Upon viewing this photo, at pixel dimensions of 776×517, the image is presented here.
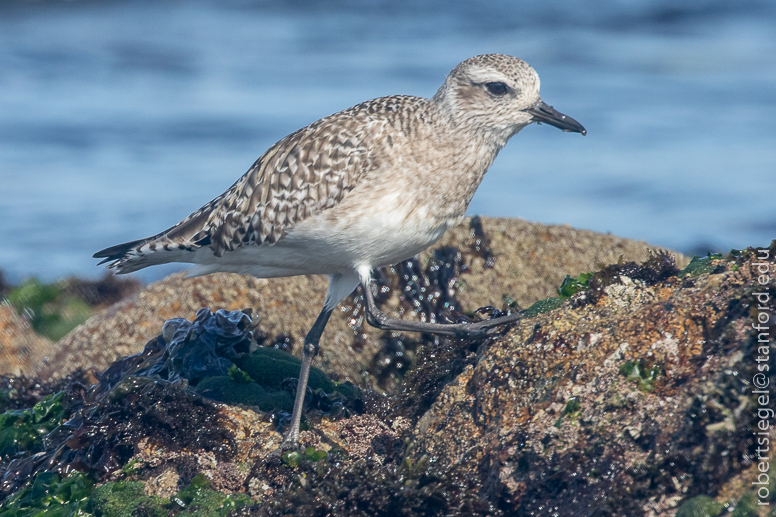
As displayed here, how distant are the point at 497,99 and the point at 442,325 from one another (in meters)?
1.73

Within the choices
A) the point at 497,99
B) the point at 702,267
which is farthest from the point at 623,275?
the point at 497,99

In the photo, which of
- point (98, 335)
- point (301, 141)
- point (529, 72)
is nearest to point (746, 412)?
point (529, 72)

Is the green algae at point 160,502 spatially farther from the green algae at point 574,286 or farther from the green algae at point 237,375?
the green algae at point 574,286

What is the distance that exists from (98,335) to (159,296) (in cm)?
78

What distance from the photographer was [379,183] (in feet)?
19.8

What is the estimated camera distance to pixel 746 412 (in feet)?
13.0

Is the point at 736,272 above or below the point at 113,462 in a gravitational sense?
above

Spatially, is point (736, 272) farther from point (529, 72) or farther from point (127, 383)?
point (127, 383)

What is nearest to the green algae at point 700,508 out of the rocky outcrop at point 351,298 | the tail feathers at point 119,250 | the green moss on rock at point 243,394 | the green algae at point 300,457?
the green algae at point 300,457

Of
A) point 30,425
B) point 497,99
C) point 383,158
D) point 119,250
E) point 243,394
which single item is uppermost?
point 497,99

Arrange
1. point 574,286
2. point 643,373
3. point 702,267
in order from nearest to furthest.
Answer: point 643,373, point 702,267, point 574,286

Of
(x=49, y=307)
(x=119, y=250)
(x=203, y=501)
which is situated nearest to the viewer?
(x=203, y=501)

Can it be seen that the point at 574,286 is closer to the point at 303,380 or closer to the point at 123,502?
the point at 303,380

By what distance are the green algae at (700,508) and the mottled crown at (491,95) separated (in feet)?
10.2
